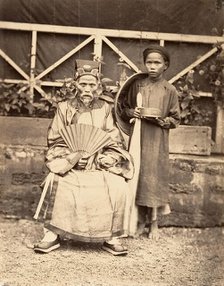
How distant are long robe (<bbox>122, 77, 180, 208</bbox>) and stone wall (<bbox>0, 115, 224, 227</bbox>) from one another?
2.36ft

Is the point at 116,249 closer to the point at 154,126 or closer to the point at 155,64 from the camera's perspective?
the point at 154,126

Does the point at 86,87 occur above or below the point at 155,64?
below

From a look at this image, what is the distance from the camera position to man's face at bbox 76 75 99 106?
5238mm

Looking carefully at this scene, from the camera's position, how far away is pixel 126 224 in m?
5.37

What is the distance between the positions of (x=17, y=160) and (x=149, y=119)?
1.75 m

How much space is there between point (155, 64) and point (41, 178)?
200cm

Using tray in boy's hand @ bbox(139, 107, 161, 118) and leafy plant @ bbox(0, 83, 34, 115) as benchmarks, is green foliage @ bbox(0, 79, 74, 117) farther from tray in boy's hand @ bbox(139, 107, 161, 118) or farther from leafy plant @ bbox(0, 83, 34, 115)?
tray in boy's hand @ bbox(139, 107, 161, 118)

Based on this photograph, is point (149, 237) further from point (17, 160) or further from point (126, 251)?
point (17, 160)

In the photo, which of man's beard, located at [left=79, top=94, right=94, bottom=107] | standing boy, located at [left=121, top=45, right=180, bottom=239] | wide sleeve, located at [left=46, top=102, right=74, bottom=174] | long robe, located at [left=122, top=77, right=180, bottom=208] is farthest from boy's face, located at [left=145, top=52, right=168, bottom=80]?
wide sleeve, located at [left=46, top=102, right=74, bottom=174]

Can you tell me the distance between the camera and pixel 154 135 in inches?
217

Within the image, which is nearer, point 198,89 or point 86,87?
point 86,87

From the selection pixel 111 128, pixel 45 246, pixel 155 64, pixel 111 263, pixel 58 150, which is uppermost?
pixel 155 64

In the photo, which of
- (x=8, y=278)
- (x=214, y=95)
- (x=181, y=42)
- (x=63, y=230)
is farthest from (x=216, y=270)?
(x=181, y=42)

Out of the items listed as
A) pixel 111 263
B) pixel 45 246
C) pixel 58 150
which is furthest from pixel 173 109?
pixel 45 246
